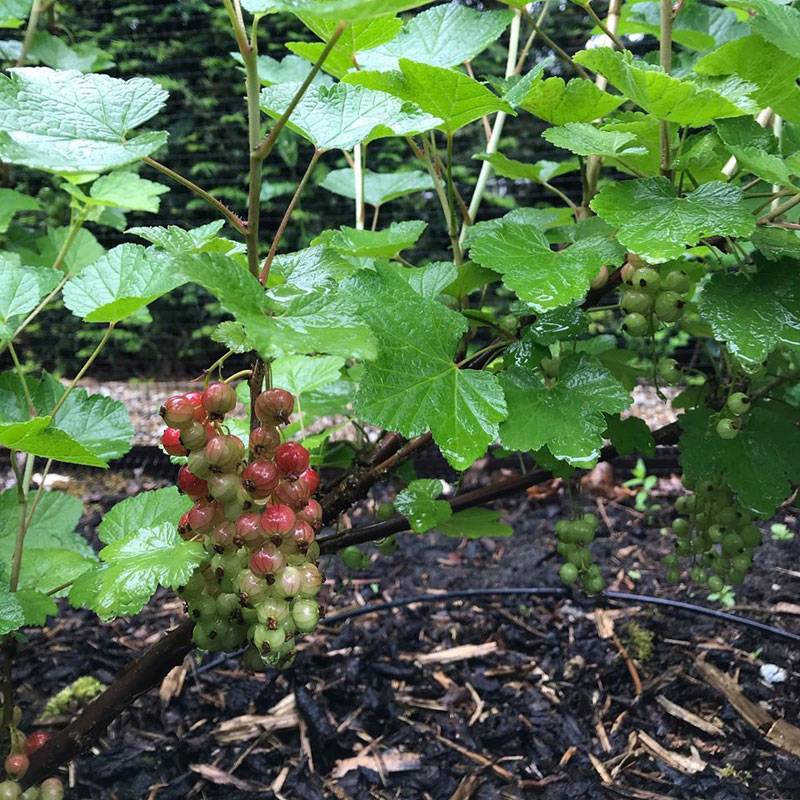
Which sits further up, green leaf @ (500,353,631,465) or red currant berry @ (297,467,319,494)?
red currant berry @ (297,467,319,494)

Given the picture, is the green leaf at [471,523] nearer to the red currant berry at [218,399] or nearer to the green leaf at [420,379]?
the green leaf at [420,379]

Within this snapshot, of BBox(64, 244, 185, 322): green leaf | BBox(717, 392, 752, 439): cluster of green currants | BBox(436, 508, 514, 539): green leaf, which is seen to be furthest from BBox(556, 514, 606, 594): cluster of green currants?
BBox(64, 244, 185, 322): green leaf

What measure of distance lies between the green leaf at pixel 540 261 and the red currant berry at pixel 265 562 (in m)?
0.23

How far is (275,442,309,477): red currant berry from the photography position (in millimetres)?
464

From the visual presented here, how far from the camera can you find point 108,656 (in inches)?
46.5

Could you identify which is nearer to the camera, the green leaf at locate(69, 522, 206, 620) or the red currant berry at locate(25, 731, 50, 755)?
the green leaf at locate(69, 522, 206, 620)

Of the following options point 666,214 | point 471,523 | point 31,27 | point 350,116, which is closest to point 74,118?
point 350,116

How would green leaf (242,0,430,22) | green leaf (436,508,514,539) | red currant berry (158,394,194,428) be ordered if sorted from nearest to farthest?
green leaf (242,0,430,22) < red currant berry (158,394,194,428) < green leaf (436,508,514,539)

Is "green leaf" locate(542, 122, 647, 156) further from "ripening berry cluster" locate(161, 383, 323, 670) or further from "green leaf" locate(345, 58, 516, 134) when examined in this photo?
"ripening berry cluster" locate(161, 383, 323, 670)

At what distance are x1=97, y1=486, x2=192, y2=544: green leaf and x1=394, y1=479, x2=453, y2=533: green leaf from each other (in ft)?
0.65

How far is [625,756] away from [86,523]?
4.04 feet

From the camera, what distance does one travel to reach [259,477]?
0.45 meters

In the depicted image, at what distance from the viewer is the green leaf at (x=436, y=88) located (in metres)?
0.50

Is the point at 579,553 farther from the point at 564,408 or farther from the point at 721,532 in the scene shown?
the point at 564,408
